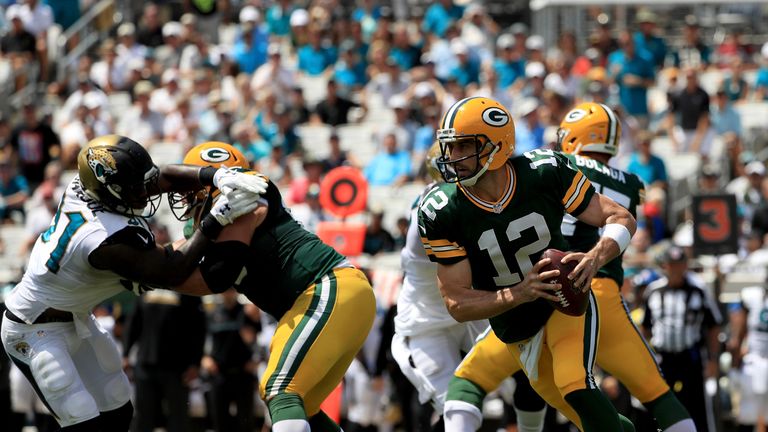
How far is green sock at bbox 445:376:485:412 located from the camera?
25.0 feet

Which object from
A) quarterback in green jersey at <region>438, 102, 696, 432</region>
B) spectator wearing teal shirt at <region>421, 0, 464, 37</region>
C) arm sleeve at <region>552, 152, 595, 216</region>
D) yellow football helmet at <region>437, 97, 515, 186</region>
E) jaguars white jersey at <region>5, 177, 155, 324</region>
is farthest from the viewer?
spectator wearing teal shirt at <region>421, 0, 464, 37</region>

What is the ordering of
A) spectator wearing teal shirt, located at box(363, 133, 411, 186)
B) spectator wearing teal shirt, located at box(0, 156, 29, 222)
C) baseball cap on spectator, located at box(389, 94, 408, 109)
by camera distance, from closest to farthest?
spectator wearing teal shirt, located at box(363, 133, 411, 186)
baseball cap on spectator, located at box(389, 94, 408, 109)
spectator wearing teal shirt, located at box(0, 156, 29, 222)

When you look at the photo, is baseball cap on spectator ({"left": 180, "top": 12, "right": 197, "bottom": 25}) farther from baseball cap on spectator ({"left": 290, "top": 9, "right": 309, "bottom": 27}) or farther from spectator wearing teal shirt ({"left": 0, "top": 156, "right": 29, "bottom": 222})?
spectator wearing teal shirt ({"left": 0, "top": 156, "right": 29, "bottom": 222})

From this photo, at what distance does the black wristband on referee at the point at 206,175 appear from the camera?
720cm

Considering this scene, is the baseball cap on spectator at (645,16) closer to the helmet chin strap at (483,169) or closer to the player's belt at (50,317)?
the helmet chin strap at (483,169)

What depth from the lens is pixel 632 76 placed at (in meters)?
15.9

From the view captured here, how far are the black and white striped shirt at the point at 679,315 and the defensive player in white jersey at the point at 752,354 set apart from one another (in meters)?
0.64

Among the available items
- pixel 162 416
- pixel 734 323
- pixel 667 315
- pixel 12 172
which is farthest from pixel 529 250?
pixel 12 172

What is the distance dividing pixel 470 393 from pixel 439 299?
3.24 ft

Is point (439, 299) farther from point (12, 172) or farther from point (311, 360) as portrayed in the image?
point (12, 172)

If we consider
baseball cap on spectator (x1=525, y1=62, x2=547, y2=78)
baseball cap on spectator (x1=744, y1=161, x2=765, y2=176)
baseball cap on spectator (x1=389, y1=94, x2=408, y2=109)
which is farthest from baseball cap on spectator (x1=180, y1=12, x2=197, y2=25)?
baseball cap on spectator (x1=744, y1=161, x2=765, y2=176)

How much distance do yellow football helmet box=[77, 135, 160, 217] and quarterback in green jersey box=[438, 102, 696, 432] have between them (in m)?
2.05

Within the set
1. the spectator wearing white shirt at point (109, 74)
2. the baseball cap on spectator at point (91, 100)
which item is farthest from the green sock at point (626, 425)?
the spectator wearing white shirt at point (109, 74)

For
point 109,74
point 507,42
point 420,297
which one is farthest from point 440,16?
point 420,297
